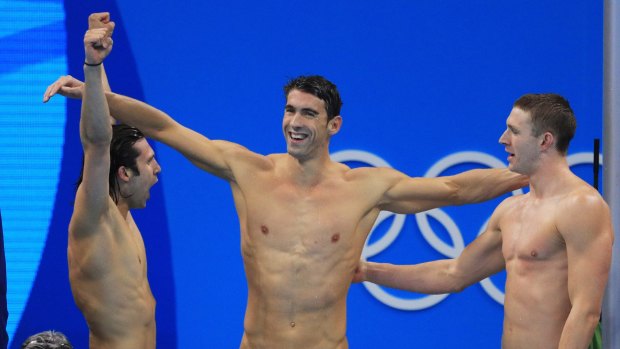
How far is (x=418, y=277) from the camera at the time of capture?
6289 mm

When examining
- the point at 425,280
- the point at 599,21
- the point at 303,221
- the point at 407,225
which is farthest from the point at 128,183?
the point at 599,21

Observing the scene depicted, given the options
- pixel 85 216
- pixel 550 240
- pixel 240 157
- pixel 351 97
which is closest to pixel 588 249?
pixel 550 240

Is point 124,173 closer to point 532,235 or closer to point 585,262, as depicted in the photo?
point 532,235

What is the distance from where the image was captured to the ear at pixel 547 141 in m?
5.48

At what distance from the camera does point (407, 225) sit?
26.0 feet

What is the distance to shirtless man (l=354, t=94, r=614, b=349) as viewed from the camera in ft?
17.0

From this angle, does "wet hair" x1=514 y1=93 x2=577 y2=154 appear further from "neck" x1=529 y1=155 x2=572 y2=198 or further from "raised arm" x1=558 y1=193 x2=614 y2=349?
"raised arm" x1=558 y1=193 x2=614 y2=349

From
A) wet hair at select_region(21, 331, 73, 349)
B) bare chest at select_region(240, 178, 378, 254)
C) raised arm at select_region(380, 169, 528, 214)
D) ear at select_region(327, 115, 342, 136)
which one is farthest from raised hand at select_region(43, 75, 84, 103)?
raised arm at select_region(380, 169, 528, 214)

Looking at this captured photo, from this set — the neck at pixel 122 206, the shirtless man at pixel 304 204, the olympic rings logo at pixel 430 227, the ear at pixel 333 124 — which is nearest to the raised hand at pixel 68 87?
the shirtless man at pixel 304 204

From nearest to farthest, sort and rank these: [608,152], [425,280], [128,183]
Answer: [608,152]
[128,183]
[425,280]

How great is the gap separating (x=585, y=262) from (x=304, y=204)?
1.50 metres

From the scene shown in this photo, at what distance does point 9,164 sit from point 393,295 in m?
2.95

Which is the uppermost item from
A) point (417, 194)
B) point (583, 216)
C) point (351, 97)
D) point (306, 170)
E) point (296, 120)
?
point (351, 97)

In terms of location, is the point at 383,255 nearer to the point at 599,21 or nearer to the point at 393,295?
the point at 393,295
